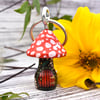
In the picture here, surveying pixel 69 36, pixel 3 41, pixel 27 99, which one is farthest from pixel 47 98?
pixel 3 41

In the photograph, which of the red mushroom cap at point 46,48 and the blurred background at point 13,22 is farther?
the blurred background at point 13,22

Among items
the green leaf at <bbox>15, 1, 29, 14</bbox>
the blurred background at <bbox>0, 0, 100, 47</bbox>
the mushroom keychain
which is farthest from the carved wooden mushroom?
the blurred background at <bbox>0, 0, 100, 47</bbox>

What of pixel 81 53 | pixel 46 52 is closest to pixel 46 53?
pixel 46 52

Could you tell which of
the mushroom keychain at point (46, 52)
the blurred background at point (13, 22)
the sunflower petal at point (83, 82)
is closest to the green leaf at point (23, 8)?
the mushroom keychain at point (46, 52)

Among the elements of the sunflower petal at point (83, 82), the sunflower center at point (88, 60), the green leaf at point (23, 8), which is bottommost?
the sunflower petal at point (83, 82)

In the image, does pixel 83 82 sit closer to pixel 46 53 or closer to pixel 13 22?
pixel 46 53

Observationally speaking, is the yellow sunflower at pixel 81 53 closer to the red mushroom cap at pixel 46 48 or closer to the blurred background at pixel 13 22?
the red mushroom cap at pixel 46 48

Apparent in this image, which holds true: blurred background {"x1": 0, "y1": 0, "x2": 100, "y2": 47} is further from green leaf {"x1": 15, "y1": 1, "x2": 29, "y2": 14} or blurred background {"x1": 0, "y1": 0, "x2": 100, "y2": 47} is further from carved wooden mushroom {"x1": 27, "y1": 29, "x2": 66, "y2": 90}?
carved wooden mushroom {"x1": 27, "y1": 29, "x2": 66, "y2": 90}
